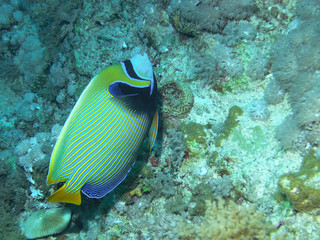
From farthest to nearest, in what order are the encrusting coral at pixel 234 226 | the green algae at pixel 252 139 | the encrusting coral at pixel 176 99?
the encrusting coral at pixel 176 99 → the green algae at pixel 252 139 → the encrusting coral at pixel 234 226

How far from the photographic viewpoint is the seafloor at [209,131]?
2320 millimetres

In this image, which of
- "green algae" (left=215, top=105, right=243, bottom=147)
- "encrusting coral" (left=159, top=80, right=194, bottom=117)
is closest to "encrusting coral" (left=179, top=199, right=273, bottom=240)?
"green algae" (left=215, top=105, right=243, bottom=147)

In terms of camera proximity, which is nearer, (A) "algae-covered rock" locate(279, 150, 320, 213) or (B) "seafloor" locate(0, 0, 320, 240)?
(A) "algae-covered rock" locate(279, 150, 320, 213)

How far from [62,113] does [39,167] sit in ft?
5.86

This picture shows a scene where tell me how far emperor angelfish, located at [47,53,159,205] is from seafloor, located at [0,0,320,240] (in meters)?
0.91

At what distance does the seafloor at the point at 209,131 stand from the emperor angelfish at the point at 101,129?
91cm

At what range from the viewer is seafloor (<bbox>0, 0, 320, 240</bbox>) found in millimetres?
2320

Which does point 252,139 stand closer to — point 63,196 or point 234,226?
point 234,226

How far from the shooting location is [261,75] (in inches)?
123

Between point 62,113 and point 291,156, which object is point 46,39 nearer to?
point 62,113

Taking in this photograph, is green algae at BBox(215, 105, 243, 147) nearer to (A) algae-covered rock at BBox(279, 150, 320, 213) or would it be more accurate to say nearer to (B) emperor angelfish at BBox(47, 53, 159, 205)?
(A) algae-covered rock at BBox(279, 150, 320, 213)

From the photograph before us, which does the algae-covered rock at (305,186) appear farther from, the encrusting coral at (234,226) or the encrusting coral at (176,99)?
the encrusting coral at (176,99)

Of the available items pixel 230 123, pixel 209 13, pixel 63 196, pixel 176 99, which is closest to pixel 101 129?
pixel 63 196

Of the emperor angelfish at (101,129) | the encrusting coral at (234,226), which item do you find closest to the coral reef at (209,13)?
the emperor angelfish at (101,129)
